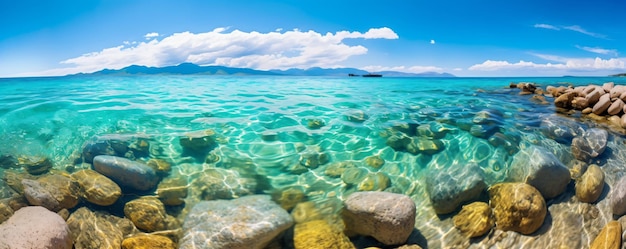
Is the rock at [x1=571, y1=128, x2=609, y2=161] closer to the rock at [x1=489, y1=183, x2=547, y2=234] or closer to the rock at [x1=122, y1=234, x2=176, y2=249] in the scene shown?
the rock at [x1=489, y1=183, x2=547, y2=234]

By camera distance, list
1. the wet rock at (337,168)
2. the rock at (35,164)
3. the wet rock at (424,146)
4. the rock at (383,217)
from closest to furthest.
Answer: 1. the rock at (383,217)
2. the wet rock at (337,168)
3. the rock at (35,164)
4. the wet rock at (424,146)

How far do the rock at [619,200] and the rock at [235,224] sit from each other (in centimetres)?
475

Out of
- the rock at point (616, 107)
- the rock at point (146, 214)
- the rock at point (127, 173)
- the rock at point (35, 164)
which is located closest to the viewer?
the rock at point (146, 214)

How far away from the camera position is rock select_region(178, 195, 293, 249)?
12.5 feet

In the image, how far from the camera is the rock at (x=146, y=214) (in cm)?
444

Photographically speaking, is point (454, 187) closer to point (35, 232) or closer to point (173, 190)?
point (173, 190)

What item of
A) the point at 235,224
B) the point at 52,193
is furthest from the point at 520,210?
the point at 52,193

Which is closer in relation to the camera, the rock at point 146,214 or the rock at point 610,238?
the rock at point 610,238

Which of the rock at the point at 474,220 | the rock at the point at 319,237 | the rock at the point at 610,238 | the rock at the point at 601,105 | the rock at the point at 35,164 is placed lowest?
the rock at the point at 319,237

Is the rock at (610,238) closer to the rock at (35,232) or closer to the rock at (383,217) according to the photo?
the rock at (383,217)

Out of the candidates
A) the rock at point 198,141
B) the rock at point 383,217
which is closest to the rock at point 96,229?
the rock at point 198,141

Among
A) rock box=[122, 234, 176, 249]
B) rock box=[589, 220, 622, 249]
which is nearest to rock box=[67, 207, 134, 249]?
rock box=[122, 234, 176, 249]

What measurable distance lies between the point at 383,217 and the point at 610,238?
2.72m

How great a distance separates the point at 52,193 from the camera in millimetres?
4672
